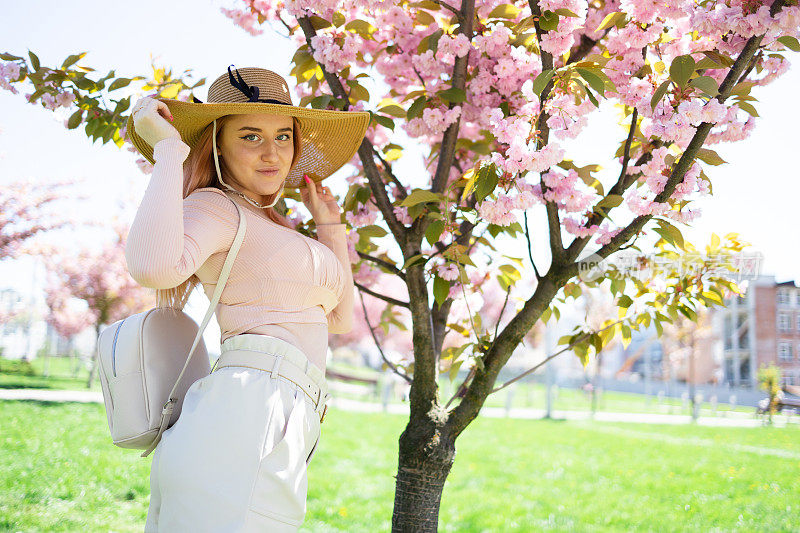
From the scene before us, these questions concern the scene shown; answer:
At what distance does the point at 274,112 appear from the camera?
1330 mm

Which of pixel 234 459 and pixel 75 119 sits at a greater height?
pixel 75 119

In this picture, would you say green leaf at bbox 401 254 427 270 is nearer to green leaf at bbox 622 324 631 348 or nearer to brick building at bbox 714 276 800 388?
green leaf at bbox 622 324 631 348

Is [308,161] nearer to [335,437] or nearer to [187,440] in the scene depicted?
[187,440]

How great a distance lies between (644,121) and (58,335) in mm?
15046

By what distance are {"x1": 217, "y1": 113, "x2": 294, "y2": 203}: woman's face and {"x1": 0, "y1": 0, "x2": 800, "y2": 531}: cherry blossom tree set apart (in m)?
0.42

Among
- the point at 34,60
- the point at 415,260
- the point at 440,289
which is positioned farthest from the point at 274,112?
the point at 34,60

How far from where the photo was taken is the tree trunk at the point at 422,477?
1812 millimetres

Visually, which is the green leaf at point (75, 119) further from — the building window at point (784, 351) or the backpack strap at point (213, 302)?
the building window at point (784, 351)

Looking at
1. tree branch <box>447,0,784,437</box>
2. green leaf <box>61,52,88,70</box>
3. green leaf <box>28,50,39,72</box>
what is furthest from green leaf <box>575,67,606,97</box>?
green leaf <box>28,50,39,72</box>

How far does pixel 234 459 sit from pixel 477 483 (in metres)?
3.99

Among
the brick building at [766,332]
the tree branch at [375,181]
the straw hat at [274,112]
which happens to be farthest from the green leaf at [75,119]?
the brick building at [766,332]

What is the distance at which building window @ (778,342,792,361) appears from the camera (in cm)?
1728

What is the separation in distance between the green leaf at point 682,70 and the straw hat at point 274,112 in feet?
2.40

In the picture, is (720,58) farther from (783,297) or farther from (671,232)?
(783,297)
